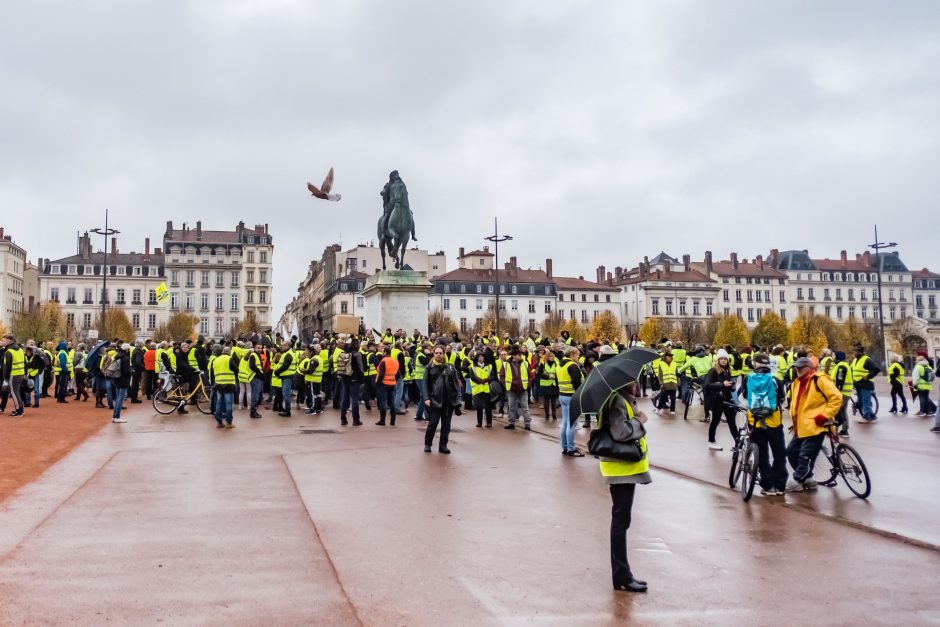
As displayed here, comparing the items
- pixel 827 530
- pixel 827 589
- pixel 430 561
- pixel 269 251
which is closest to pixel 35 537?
pixel 430 561

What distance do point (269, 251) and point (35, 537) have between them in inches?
4520

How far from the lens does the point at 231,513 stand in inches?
344

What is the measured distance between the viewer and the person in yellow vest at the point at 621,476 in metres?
6.31

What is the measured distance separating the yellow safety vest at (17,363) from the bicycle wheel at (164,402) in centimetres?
321

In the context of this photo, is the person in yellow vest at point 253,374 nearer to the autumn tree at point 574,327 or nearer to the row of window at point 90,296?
the autumn tree at point 574,327

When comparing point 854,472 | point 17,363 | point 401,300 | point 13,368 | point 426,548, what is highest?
point 401,300

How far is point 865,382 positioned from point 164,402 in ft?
61.4

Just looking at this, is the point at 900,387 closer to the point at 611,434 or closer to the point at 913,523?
the point at 913,523

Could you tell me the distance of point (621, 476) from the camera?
6.50 meters

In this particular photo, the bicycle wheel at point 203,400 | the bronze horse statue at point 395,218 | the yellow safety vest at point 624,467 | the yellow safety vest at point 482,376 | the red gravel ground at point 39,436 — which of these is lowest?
the red gravel ground at point 39,436

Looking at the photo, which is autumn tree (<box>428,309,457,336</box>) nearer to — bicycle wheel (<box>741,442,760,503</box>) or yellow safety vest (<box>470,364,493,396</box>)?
yellow safety vest (<box>470,364,493,396</box>)

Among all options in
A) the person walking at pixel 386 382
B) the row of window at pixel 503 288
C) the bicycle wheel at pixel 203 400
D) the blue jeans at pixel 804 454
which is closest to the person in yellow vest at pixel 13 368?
the bicycle wheel at pixel 203 400

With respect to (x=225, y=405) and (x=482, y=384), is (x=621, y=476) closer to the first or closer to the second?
(x=482, y=384)

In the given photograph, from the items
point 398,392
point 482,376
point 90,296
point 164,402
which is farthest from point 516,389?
point 90,296
